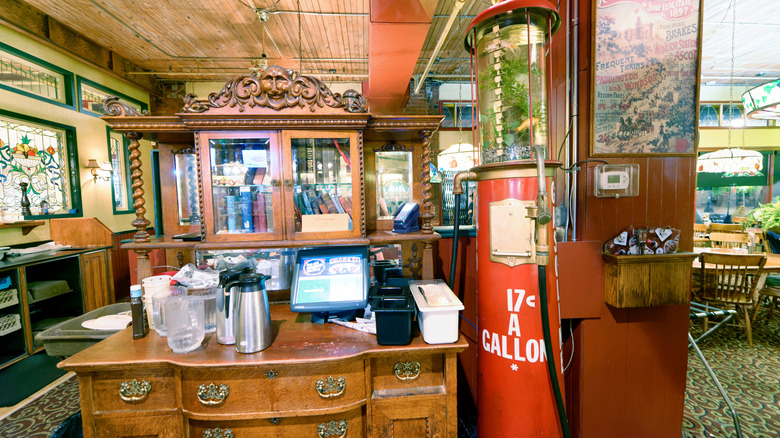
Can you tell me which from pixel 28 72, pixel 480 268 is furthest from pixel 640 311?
pixel 28 72

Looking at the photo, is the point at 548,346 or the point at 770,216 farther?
the point at 770,216

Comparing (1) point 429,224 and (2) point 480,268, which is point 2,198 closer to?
(1) point 429,224

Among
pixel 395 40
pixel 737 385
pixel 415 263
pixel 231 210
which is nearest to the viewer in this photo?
pixel 231 210

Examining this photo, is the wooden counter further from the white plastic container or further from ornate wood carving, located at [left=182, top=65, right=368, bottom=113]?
ornate wood carving, located at [left=182, top=65, right=368, bottom=113]

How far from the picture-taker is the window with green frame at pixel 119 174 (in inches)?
225

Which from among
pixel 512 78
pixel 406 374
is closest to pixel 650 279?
pixel 512 78

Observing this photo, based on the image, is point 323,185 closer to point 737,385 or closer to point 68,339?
point 68,339

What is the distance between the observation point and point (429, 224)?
2.01 m

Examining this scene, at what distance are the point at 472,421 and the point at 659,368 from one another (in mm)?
1307

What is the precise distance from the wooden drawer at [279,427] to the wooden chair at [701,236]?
20.1ft

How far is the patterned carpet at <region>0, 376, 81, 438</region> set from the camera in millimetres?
2382

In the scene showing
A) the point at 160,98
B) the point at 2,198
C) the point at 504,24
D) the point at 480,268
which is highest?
the point at 160,98

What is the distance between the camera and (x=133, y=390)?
150cm

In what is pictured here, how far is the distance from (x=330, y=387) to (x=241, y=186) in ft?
4.18
